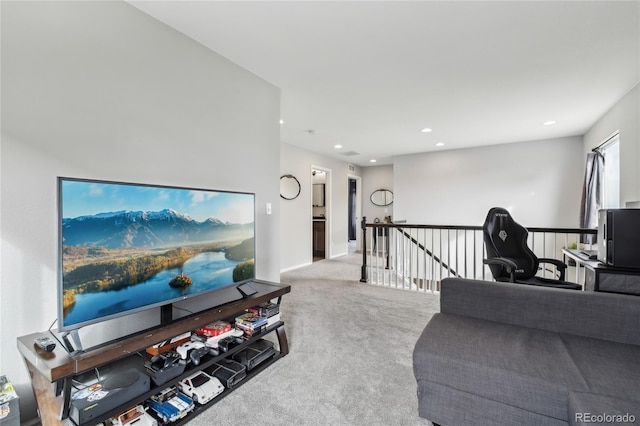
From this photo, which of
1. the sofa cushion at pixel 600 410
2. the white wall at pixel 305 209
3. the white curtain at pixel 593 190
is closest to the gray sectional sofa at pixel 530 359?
the sofa cushion at pixel 600 410

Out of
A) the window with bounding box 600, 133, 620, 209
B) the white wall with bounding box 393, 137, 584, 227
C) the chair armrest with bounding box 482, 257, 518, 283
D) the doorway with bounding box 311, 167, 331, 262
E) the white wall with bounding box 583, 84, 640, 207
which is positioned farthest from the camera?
the doorway with bounding box 311, 167, 331, 262

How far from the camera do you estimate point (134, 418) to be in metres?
1.44

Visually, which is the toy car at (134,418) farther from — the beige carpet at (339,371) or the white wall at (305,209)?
the white wall at (305,209)

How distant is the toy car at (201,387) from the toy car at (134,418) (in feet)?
0.74

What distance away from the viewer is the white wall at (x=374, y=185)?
7965 mm

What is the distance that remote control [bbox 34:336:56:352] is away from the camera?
3.94 feet

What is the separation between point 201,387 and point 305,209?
14.0 ft

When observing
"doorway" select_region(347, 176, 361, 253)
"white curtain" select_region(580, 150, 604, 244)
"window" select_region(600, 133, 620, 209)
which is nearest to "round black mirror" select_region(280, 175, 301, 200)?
"doorway" select_region(347, 176, 361, 253)

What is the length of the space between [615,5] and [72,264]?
3.38 meters

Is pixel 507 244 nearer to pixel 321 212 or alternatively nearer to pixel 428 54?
pixel 428 54

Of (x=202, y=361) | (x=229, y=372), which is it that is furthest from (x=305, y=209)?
(x=202, y=361)

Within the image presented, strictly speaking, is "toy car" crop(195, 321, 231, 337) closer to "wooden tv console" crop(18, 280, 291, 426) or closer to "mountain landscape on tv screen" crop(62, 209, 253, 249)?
"wooden tv console" crop(18, 280, 291, 426)

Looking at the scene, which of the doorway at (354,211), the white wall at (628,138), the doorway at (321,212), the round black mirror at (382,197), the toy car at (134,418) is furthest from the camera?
the doorway at (354,211)

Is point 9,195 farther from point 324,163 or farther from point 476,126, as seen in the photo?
point 324,163
